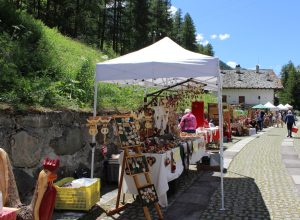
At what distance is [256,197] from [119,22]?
4936 cm

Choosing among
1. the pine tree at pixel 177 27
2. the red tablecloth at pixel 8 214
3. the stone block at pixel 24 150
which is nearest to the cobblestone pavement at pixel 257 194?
the stone block at pixel 24 150

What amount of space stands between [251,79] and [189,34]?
46.3 ft

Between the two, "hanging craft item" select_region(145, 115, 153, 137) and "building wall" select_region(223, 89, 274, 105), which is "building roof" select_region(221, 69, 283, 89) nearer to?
"building wall" select_region(223, 89, 274, 105)

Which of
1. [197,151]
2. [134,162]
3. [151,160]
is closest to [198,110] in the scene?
[197,151]

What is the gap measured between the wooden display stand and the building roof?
2572 inches

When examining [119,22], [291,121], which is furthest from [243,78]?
[291,121]

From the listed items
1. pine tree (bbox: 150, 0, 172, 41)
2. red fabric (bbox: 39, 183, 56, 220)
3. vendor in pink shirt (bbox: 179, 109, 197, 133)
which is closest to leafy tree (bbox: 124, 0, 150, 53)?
pine tree (bbox: 150, 0, 172, 41)

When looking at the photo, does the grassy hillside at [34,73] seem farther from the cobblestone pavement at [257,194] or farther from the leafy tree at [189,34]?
the leafy tree at [189,34]

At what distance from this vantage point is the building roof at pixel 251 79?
233 feet

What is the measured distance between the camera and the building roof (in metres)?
71.0

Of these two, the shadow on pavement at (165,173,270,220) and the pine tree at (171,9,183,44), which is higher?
the pine tree at (171,9,183,44)

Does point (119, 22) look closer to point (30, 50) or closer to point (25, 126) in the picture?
point (30, 50)

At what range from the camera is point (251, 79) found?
7350 centimetres

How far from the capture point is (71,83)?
9.72m
